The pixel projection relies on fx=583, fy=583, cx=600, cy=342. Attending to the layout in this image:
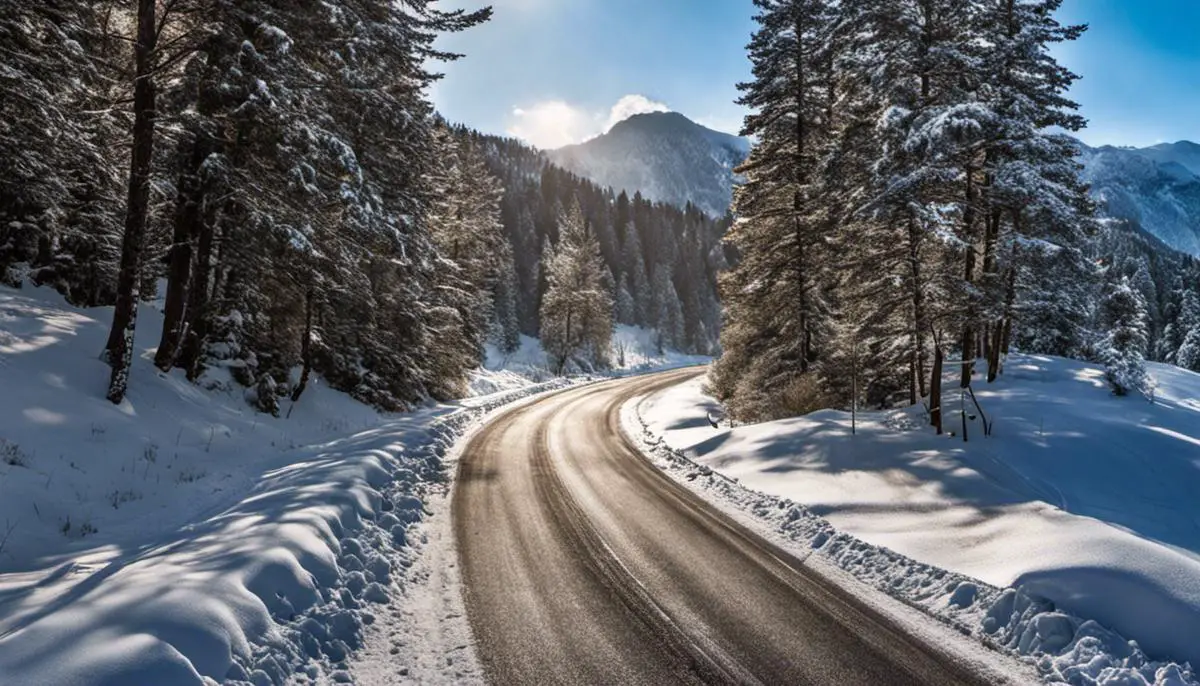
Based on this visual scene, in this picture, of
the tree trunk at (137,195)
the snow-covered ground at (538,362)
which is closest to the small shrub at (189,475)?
the tree trunk at (137,195)

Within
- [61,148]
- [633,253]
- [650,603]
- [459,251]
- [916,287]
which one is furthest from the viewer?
[633,253]

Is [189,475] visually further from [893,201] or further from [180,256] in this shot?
[893,201]

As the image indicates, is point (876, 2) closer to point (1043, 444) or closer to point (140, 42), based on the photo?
point (1043, 444)

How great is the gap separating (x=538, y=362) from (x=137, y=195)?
48953mm

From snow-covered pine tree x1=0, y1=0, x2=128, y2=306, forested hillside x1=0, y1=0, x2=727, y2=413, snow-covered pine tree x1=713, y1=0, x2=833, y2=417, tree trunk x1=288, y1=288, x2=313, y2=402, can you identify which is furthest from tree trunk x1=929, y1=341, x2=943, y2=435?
snow-covered pine tree x1=0, y1=0, x2=128, y2=306

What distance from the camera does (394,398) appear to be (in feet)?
71.6

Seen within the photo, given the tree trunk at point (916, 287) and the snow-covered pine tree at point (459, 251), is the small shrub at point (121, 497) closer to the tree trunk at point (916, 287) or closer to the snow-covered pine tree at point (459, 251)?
the tree trunk at point (916, 287)

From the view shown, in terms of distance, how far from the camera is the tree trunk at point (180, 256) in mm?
12883

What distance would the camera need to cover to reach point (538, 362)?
5956 centimetres

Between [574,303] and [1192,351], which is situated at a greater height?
[574,303]

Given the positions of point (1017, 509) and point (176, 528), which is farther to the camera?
point (1017, 509)

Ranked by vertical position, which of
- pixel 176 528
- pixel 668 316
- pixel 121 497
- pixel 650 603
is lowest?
pixel 650 603

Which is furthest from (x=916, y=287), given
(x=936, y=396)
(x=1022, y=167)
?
(x=1022, y=167)

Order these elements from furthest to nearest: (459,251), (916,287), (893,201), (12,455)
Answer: (459,251) → (916,287) → (893,201) → (12,455)
